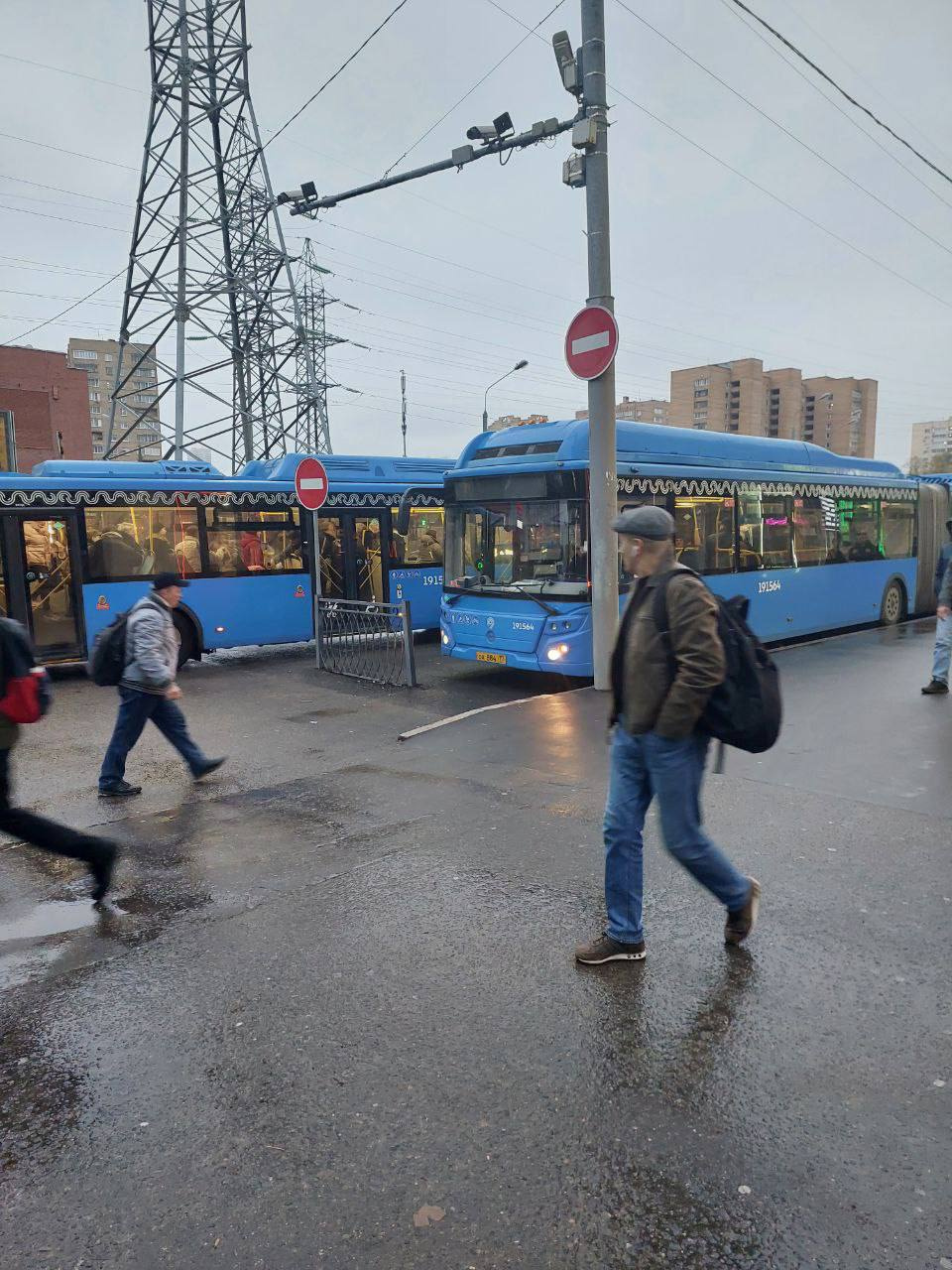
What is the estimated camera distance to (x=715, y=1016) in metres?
3.36

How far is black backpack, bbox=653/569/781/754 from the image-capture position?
11.4 ft

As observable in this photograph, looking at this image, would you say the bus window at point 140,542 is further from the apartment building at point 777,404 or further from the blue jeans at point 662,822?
the apartment building at point 777,404

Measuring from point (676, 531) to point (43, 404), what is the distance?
162ft

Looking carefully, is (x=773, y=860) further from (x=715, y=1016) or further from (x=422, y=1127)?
(x=422, y=1127)

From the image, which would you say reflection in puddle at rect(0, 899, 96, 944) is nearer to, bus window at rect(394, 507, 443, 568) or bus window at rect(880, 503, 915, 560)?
bus window at rect(394, 507, 443, 568)

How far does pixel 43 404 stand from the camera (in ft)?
162

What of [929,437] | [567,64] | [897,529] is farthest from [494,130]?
[929,437]

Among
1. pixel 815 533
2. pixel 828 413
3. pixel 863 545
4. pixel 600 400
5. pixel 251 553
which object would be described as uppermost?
pixel 828 413

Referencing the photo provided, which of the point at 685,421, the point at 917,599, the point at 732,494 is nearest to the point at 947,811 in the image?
the point at 732,494

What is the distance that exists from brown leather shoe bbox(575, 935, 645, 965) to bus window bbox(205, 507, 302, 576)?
1068 centimetres

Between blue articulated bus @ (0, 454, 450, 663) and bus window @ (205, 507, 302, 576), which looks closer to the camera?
blue articulated bus @ (0, 454, 450, 663)

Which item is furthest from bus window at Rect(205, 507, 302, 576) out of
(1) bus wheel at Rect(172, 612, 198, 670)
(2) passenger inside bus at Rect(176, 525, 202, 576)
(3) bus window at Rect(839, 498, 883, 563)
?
(3) bus window at Rect(839, 498, 883, 563)

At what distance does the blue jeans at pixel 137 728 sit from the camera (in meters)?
→ 6.55

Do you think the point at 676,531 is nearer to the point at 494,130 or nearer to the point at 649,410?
the point at 494,130
